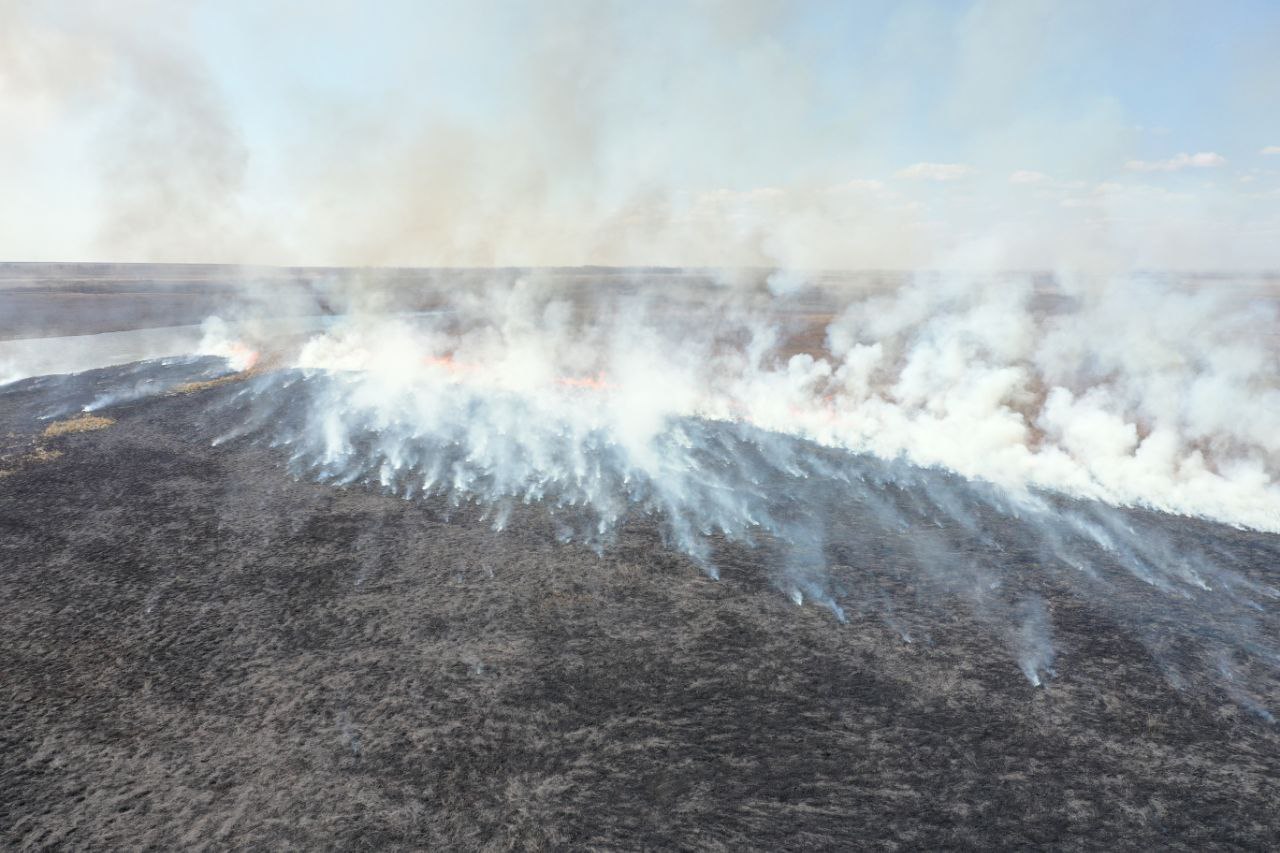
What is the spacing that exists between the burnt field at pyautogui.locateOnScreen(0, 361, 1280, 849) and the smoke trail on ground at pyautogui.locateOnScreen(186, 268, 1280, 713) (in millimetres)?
460

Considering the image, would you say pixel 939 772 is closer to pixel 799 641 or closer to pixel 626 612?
pixel 799 641

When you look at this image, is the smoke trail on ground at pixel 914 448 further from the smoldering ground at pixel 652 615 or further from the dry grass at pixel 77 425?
the dry grass at pixel 77 425

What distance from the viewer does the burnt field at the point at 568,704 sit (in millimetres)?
8312

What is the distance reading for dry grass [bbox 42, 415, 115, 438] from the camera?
77.8 ft

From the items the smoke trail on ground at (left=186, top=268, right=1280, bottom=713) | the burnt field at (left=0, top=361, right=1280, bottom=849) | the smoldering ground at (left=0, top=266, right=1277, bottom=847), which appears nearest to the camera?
the burnt field at (left=0, top=361, right=1280, bottom=849)

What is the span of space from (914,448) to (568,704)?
1683 centimetres

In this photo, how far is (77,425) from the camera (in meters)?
24.3

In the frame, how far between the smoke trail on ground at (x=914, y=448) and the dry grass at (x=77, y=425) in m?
4.54

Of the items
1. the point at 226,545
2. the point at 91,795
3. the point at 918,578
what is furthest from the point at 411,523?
the point at 918,578

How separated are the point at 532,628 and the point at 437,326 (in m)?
47.2

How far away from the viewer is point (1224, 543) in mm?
16344

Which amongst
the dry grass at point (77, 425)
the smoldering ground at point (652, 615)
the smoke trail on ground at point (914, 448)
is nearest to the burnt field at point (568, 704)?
the smoldering ground at point (652, 615)

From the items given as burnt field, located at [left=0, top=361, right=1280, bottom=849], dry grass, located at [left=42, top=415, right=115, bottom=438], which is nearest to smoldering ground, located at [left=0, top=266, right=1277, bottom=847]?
burnt field, located at [left=0, top=361, right=1280, bottom=849]

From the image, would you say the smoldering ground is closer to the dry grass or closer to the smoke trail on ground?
the smoke trail on ground
